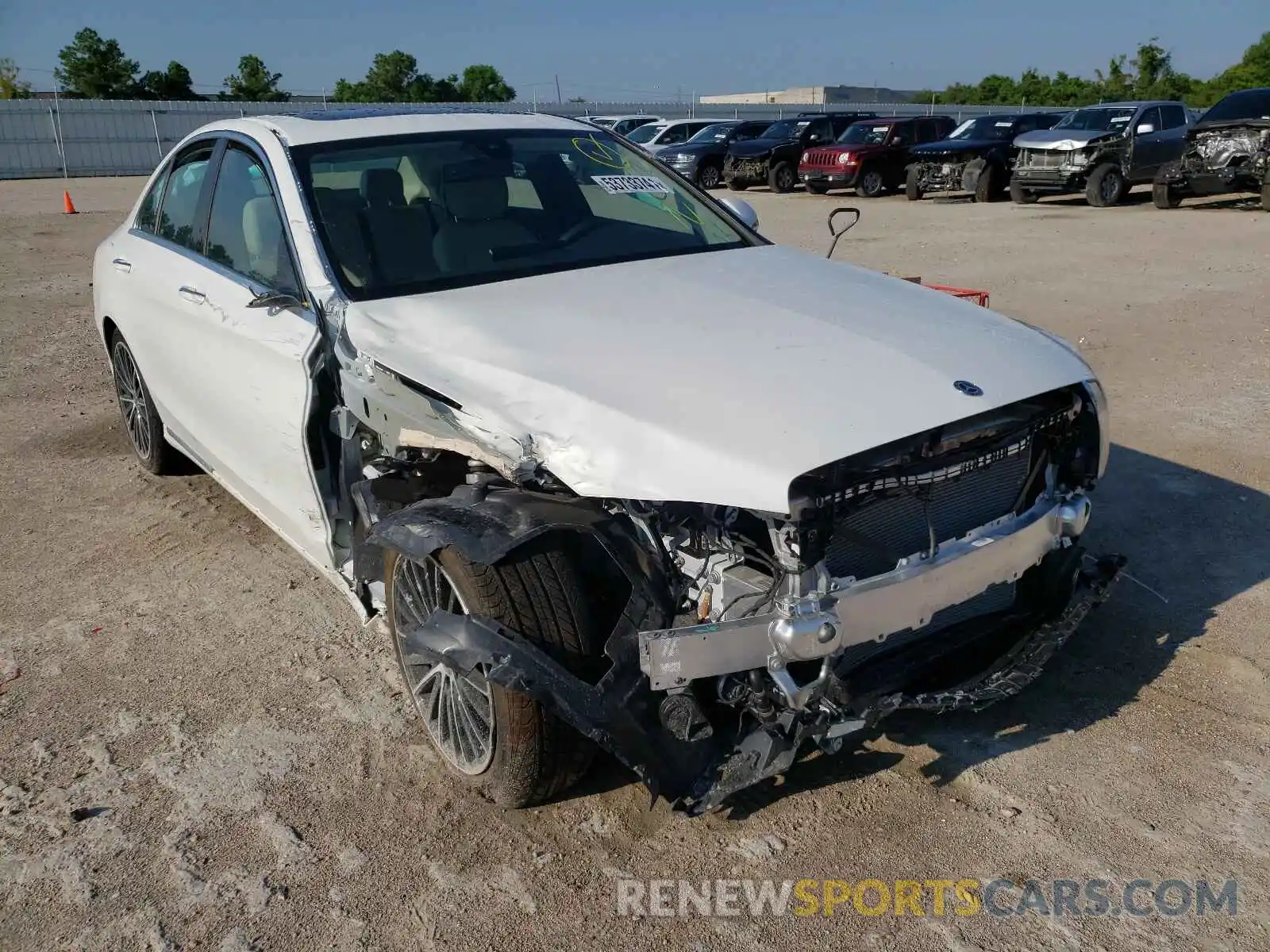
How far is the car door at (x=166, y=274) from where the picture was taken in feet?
15.0

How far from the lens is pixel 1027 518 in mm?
3119

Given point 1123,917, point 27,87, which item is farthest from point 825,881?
point 27,87

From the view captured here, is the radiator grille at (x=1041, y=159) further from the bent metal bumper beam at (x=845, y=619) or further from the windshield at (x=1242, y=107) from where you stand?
the bent metal bumper beam at (x=845, y=619)

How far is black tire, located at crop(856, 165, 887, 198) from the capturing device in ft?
71.3

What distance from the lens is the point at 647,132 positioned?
2750 centimetres

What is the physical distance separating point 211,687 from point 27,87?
6649 centimetres

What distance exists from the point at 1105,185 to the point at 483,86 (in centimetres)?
5990

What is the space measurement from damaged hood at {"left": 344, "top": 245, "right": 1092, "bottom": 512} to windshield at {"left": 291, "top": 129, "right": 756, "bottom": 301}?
179 mm

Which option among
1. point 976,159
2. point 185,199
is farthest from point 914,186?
point 185,199

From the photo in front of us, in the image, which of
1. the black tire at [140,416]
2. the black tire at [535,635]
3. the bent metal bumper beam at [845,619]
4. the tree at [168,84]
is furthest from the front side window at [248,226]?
the tree at [168,84]

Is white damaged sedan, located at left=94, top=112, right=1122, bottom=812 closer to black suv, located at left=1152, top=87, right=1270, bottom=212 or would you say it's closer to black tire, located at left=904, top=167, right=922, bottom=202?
black suv, located at left=1152, top=87, right=1270, bottom=212

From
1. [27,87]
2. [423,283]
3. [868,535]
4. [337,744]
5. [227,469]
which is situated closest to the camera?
[868,535]

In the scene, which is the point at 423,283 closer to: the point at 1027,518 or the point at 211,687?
the point at 211,687

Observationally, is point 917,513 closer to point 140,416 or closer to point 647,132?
point 140,416
